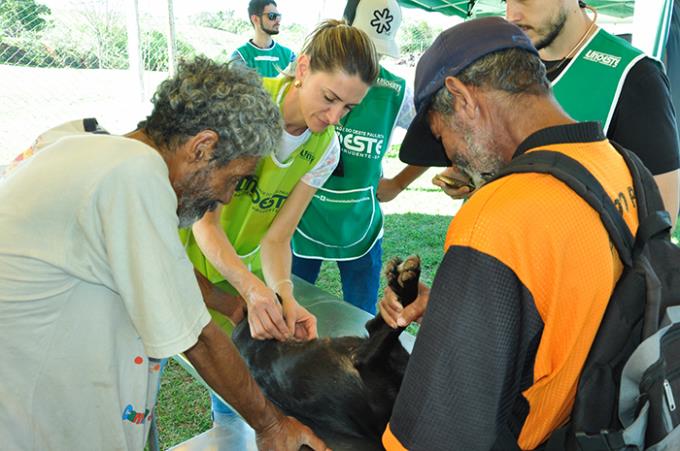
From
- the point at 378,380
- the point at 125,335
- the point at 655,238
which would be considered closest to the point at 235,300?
the point at 378,380

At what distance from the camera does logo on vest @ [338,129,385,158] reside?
324cm

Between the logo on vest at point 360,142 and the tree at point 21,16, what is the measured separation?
545cm

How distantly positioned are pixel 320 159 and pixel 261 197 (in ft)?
1.12

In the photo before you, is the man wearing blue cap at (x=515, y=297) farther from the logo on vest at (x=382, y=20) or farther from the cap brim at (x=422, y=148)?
the logo on vest at (x=382, y=20)

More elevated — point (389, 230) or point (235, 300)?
point (235, 300)

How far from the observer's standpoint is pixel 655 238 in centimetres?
115

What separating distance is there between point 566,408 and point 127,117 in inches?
307

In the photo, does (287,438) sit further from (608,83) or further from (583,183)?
(608,83)

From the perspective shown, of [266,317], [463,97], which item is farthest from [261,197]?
[463,97]

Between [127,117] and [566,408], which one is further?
[127,117]

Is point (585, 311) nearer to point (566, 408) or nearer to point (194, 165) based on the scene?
point (566, 408)

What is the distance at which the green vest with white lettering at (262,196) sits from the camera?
100 inches

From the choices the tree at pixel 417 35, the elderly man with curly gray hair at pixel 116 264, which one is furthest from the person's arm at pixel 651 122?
the tree at pixel 417 35

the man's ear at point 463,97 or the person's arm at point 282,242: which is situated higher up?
the man's ear at point 463,97
